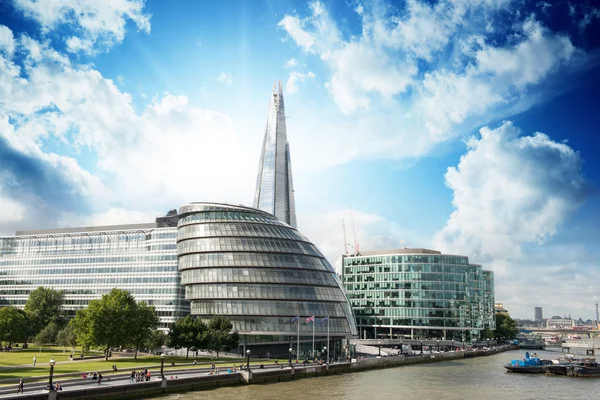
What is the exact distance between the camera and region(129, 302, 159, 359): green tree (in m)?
95.4

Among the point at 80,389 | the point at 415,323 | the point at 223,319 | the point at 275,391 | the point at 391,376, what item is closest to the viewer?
the point at 80,389

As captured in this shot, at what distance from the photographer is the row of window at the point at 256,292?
111 m

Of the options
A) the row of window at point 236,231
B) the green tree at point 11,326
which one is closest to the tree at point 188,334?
the row of window at point 236,231

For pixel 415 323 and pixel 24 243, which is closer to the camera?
pixel 24 243

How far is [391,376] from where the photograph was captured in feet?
310

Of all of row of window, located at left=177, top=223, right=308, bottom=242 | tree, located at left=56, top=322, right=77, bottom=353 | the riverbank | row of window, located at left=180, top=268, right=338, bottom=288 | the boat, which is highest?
row of window, located at left=177, top=223, right=308, bottom=242

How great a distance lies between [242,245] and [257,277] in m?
7.95

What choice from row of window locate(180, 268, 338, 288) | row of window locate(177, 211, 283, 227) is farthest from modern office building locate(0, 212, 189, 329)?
row of window locate(180, 268, 338, 288)

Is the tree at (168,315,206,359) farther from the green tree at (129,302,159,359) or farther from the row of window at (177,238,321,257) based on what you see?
the row of window at (177,238,321,257)

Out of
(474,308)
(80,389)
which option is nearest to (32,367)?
(80,389)

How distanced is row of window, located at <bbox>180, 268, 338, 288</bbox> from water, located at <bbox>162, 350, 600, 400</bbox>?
24.0 metres

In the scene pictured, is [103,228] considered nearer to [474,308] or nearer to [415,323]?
[415,323]

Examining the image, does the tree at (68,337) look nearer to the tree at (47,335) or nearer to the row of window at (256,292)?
the tree at (47,335)

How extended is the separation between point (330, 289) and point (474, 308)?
97.7 metres
